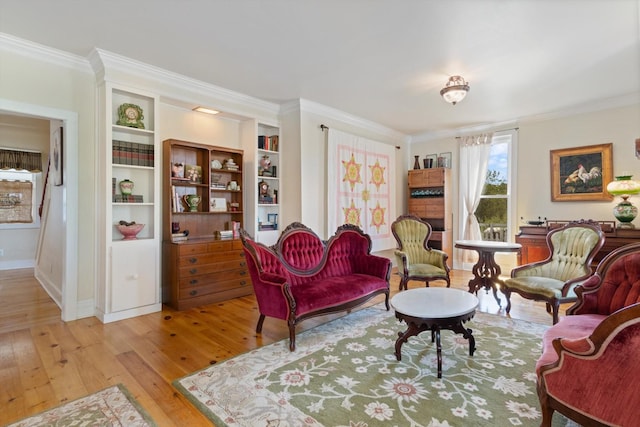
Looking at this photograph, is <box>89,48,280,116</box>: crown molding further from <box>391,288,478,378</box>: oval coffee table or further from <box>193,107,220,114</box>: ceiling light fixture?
<box>391,288,478,378</box>: oval coffee table

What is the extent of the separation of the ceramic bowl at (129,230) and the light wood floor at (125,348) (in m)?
0.93

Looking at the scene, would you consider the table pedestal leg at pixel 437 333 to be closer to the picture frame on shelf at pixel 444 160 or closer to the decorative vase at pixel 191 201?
the decorative vase at pixel 191 201

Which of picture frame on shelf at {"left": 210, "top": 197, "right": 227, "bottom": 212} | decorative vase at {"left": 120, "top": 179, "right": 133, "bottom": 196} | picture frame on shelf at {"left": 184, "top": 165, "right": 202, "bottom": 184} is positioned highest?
picture frame on shelf at {"left": 184, "top": 165, "right": 202, "bottom": 184}

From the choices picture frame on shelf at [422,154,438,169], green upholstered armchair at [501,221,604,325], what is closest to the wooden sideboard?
green upholstered armchair at [501,221,604,325]

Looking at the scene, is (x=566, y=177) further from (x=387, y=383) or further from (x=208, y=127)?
(x=208, y=127)

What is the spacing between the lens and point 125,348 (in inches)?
111

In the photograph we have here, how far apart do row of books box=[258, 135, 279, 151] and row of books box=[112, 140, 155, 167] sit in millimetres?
1647

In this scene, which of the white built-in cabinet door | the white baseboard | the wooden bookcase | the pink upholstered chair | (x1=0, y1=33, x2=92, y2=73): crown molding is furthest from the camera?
the white baseboard

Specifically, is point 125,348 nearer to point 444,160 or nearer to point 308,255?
point 308,255

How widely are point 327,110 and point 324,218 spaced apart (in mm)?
1772

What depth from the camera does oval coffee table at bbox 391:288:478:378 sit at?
2.36 metres

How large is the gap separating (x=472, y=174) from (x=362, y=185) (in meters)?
2.21

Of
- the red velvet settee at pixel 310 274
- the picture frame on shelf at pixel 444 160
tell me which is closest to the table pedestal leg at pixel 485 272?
the red velvet settee at pixel 310 274

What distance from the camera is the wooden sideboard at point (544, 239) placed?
170 inches
